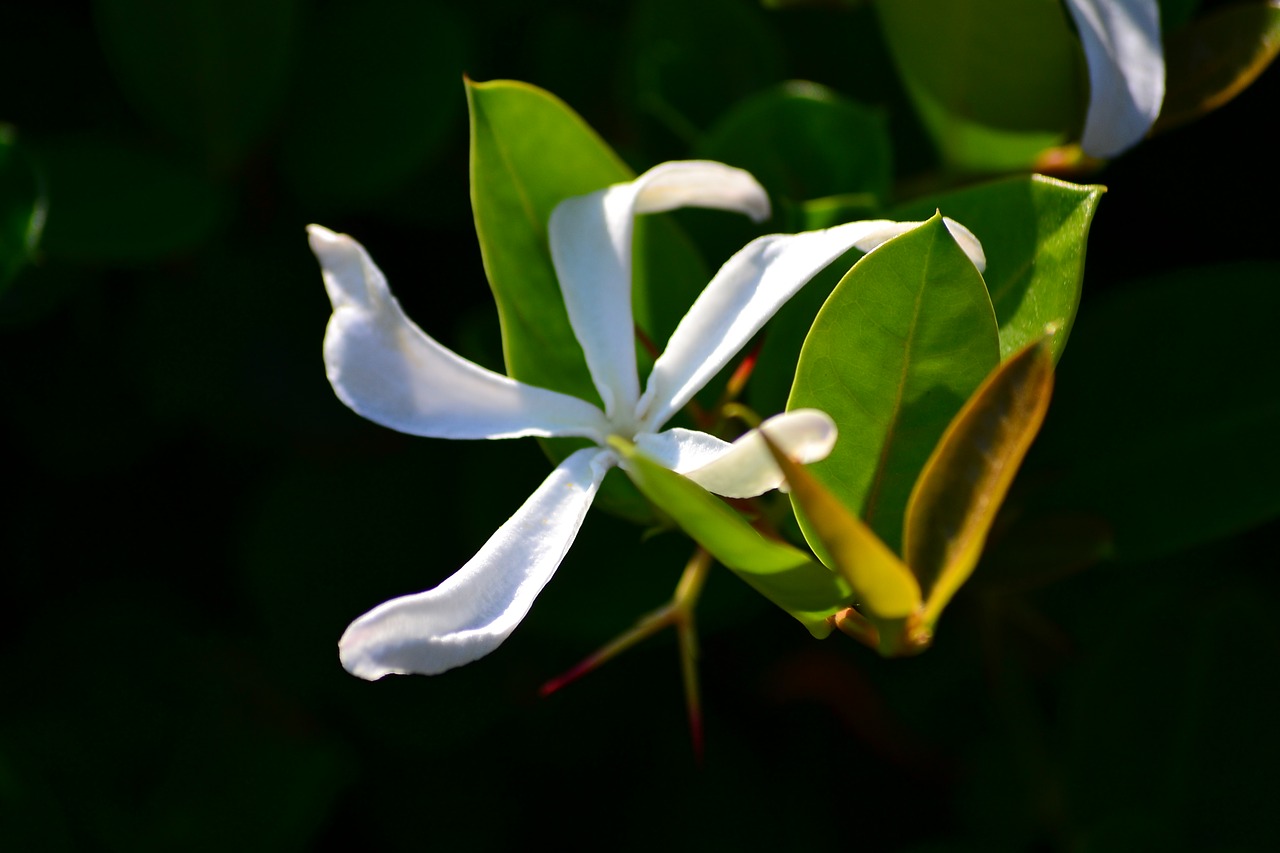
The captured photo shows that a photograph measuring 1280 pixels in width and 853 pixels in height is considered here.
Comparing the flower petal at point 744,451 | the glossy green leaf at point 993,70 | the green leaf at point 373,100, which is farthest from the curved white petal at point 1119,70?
the green leaf at point 373,100

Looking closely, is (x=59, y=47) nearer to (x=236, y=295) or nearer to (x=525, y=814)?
(x=236, y=295)

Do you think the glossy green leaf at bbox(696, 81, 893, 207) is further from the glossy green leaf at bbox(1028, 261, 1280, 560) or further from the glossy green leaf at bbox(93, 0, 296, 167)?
the glossy green leaf at bbox(93, 0, 296, 167)

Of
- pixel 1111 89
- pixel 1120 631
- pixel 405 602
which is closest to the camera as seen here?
pixel 405 602

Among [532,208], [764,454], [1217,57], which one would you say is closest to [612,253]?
[532,208]

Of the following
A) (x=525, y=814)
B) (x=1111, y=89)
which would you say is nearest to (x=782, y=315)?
(x=1111, y=89)

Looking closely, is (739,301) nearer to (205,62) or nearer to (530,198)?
(530,198)

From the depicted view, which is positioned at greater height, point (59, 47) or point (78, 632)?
point (59, 47)
